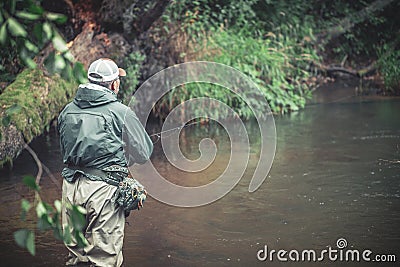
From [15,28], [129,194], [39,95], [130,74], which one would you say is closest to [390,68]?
[130,74]

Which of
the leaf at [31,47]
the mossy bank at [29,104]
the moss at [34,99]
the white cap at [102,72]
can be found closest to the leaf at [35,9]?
the leaf at [31,47]

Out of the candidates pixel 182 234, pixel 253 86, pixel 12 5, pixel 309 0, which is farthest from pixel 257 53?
pixel 12 5

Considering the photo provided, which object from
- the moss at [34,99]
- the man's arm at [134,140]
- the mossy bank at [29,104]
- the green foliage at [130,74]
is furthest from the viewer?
the green foliage at [130,74]

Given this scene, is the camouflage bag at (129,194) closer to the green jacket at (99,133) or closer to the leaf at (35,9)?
the green jacket at (99,133)

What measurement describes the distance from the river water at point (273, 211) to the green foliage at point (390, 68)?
4695 millimetres

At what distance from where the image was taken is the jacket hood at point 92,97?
4.41m

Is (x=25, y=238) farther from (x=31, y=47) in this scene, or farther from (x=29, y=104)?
(x=29, y=104)

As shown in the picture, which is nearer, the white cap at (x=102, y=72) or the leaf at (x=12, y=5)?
the leaf at (x=12, y=5)

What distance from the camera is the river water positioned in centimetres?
576

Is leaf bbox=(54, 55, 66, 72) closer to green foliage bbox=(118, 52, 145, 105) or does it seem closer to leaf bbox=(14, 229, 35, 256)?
leaf bbox=(14, 229, 35, 256)

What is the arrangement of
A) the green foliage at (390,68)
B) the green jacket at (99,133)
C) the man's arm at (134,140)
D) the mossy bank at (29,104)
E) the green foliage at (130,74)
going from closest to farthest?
the green jacket at (99,133) → the man's arm at (134,140) → the mossy bank at (29,104) → the green foliage at (130,74) → the green foliage at (390,68)

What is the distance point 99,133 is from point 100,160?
0.61 ft

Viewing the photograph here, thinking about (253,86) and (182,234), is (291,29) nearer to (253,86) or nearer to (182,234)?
(253,86)

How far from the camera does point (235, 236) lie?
6.12 metres
